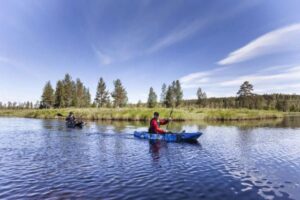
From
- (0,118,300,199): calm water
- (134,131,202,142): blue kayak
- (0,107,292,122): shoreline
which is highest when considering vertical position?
(0,107,292,122): shoreline

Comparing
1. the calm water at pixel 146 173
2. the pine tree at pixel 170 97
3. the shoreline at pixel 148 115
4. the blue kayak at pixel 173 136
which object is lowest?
the calm water at pixel 146 173

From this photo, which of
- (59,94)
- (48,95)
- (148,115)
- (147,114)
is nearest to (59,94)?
(59,94)

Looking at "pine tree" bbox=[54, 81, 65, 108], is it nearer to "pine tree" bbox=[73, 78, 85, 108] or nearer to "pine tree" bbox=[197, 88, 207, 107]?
"pine tree" bbox=[73, 78, 85, 108]

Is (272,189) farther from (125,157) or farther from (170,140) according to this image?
(170,140)

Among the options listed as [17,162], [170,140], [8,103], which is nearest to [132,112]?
[170,140]

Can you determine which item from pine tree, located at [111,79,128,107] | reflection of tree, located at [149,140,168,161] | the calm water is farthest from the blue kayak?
pine tree, located at [111,79,128,107]

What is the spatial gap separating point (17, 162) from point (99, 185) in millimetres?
6890

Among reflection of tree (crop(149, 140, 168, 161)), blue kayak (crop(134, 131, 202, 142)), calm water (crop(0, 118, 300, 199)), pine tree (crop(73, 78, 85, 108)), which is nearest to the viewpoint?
calm water (crop(0, 118, 300, 199))

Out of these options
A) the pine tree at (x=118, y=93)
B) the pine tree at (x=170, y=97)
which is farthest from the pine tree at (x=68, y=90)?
the pine tree at (x=170, y=97)

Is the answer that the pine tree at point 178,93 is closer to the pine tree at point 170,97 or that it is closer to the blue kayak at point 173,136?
the pine tree at point 170,97

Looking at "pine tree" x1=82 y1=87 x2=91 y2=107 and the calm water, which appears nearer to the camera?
the calm water

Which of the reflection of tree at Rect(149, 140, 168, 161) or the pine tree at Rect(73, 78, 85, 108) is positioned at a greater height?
the pine tree at Rect(73, 78, 85, 108)

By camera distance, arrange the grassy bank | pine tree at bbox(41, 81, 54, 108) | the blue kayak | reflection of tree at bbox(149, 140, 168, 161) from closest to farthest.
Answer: reflection of tree at bbox(149, 140, 168, 161) < the blue kayak < the grassy bank < pine tree at bbox(41, 81, 54, 108)

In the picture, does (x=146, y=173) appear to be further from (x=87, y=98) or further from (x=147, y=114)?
(x=87, y=98)
